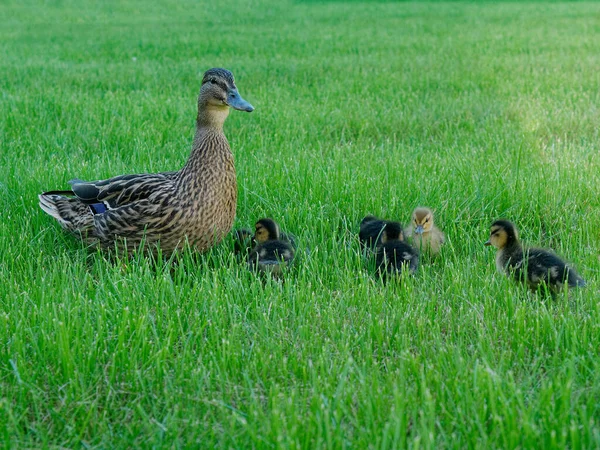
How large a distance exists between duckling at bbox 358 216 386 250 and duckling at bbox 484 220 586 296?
588 mm

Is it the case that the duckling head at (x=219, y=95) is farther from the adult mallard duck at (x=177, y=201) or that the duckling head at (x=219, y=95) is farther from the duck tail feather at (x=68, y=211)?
the duck tail feather at (x=68, y=211)

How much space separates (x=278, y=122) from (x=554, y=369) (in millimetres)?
5075

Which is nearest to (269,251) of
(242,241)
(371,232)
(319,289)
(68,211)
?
(319,289)

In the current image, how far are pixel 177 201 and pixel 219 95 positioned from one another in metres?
0.69

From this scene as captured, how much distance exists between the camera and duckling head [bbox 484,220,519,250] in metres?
3.92

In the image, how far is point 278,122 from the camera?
748cm

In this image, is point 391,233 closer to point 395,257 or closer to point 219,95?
point 395,257

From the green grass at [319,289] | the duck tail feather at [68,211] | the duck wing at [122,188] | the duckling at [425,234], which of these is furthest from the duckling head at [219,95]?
the duckling at [425,234]

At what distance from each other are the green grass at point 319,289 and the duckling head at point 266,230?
0.23 metres

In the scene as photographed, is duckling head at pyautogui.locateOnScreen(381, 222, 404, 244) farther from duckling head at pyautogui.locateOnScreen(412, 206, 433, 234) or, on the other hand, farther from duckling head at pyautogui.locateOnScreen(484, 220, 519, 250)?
duckling head at pyautogui.locateOnScreen(484, 220, 519, 250)

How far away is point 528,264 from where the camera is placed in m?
3.67

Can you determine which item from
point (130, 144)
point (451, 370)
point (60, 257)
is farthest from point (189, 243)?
point (130, 144)

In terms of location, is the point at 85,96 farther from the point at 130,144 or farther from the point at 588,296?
the point at 588,296

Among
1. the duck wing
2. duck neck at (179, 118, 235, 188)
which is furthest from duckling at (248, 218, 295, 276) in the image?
the duck wing
